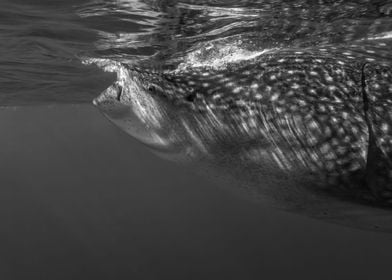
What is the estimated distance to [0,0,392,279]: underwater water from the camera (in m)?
6.59

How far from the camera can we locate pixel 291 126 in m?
3.15

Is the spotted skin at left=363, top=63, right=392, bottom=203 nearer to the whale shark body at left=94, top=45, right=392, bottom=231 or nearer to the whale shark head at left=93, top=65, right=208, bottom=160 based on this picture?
the whale shark body at left=94, top=45, right=392, bottom=231

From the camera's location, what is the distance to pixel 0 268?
5156 centimetres

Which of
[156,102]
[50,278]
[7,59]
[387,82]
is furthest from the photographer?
[50,278]

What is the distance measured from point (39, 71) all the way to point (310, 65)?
11154 millimetres

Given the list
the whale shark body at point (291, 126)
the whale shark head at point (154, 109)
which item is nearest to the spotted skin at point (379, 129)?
the whale shark body at point (291, 126)

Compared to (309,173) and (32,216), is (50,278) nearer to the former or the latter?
(309,173)

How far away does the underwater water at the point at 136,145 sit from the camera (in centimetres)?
659

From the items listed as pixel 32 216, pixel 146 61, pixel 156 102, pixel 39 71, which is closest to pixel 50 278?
pixel 39 71

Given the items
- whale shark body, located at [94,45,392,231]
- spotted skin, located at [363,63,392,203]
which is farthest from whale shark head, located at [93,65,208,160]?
spotted skin, located at [363,63,392,203]

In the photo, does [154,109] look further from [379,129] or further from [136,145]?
[136,145]

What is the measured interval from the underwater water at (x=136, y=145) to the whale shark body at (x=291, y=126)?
0.32ft

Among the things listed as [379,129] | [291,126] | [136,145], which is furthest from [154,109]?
[136,145]

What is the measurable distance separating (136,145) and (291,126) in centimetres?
5552
